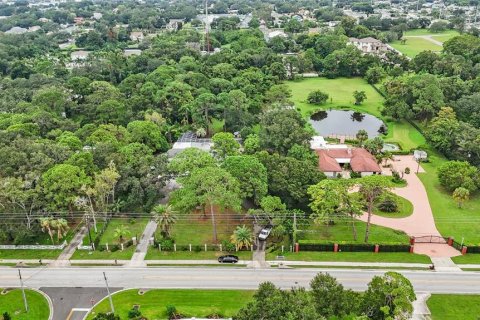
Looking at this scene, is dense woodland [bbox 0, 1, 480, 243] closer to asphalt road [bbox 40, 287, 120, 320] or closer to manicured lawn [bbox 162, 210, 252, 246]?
manicured lawn [bbox 162, 210, 252, 246]

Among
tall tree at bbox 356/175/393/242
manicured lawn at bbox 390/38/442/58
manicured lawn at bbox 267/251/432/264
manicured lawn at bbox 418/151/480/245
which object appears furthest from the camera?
manicured lawn at bbox 390/38/442/58

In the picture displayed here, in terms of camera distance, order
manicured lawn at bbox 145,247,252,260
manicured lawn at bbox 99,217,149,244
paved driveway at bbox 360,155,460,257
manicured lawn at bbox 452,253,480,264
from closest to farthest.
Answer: manicured lawn at bbox 452,253,480,264 < manicured lawn at bbox 145,247,252,260 < paved driveway at bbox 360,155,460,257 < manicured lawn at bbox 99,217,149,244

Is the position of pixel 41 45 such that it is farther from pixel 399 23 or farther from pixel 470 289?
pixel 470 289

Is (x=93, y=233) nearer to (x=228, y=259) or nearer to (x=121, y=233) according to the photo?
(x=121, y=233)

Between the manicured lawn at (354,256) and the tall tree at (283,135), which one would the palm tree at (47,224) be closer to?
the manicured lawn at (354,256)

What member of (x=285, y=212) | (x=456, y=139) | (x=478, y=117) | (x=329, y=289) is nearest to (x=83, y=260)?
(x=285, y=212)

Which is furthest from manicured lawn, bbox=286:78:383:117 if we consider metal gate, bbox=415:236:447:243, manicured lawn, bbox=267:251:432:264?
manicured lawn, bbox=267:251:432:264

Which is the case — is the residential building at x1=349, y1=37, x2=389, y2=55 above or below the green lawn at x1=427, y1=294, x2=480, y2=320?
above
